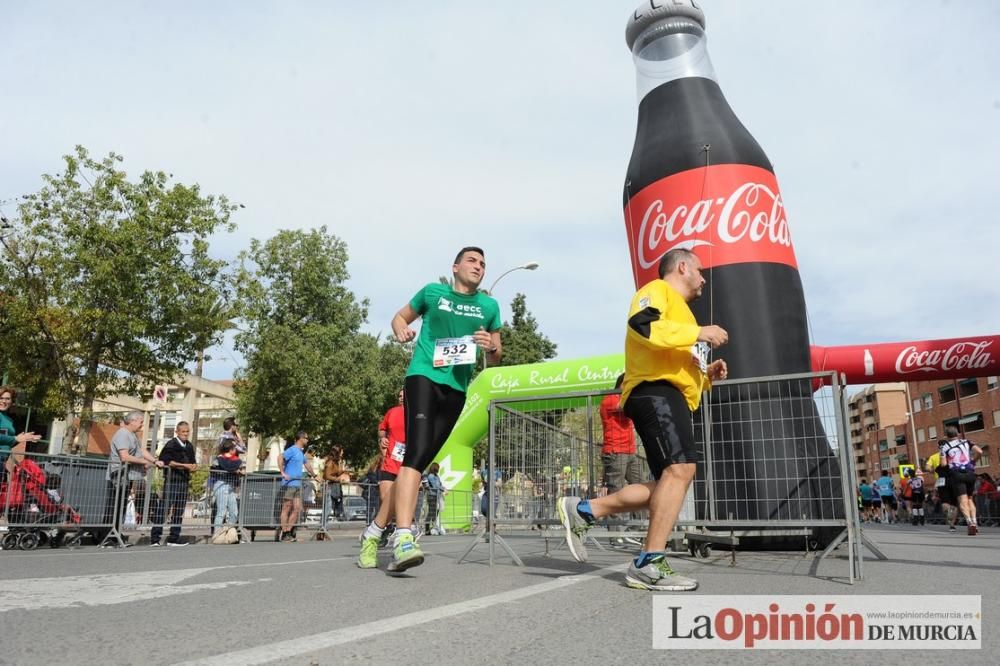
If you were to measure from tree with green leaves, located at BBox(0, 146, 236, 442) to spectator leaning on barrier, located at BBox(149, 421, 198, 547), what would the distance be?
31.5 ft

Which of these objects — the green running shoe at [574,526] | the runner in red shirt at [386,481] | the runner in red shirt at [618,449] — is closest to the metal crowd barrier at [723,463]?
the runner in red shirt at [618,449]

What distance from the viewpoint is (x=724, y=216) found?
7.05 meters

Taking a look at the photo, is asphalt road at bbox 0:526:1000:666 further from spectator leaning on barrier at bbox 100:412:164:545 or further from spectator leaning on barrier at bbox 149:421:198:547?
spectator leaning on barrier at bbox 149:421:198:547

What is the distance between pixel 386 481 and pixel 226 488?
4.96 meters

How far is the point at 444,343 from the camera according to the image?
4652 mm

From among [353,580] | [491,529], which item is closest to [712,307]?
[491,529]

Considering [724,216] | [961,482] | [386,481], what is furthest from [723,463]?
[961,482]

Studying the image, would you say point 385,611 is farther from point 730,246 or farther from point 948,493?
point 948,493

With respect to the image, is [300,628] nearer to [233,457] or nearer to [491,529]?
[491,529]

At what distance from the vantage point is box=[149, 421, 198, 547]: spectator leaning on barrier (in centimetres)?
989

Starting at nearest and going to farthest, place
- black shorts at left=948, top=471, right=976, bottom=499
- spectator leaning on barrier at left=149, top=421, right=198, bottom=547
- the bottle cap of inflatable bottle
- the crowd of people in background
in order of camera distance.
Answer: the bottle cap of inflatable bottle
spectator leaning on barrier at left=149, top=421, right=198, bottom=547
black shorts at left=948, top=471, right=976, bottom=499
the crowd of people in background

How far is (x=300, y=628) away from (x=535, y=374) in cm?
1444

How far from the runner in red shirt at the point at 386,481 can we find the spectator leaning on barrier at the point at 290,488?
422 cm

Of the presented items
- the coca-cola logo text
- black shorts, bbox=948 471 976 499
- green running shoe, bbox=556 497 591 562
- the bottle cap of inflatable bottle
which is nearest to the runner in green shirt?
green running shoe, bbox=556 497 591 562
